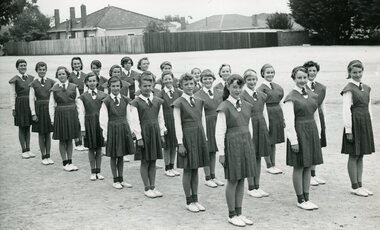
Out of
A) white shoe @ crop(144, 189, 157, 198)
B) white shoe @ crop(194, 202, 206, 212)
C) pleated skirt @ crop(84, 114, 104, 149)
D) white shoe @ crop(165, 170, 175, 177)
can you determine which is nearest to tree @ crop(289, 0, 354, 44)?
white shoe @ crop(165, 170, 175, 177)

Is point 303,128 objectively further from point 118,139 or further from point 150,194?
point 118,139

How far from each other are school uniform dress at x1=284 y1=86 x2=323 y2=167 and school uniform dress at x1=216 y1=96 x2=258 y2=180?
0.70 m

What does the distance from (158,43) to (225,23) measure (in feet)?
154

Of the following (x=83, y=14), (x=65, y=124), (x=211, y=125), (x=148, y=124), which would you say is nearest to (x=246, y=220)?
(x=148, y=124)

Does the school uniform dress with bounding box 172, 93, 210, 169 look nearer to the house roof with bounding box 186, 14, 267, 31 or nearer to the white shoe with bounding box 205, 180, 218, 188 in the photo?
the white shoe with bounding box 205, 180, 218, 188

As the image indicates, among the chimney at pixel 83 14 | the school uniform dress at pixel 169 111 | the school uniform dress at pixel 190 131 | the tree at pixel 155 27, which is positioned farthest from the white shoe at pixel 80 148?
the chimney at pixel 83 14

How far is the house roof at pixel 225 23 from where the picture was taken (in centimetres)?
8469

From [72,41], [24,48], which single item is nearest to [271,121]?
[72,41]

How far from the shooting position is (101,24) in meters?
68.1

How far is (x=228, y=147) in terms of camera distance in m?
5.73

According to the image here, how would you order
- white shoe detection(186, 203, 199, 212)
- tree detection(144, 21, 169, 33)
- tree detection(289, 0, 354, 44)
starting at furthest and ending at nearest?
tree detection(144, 21, 169, 33) → tree detection(289, 0, 354, 44) → white shoe detection(186, 203, 199, 212)

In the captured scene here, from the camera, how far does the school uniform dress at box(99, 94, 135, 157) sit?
24.5 feet

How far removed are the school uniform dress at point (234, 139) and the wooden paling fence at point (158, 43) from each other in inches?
1378

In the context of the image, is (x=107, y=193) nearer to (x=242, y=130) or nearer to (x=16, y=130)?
(x=242, y=130)
